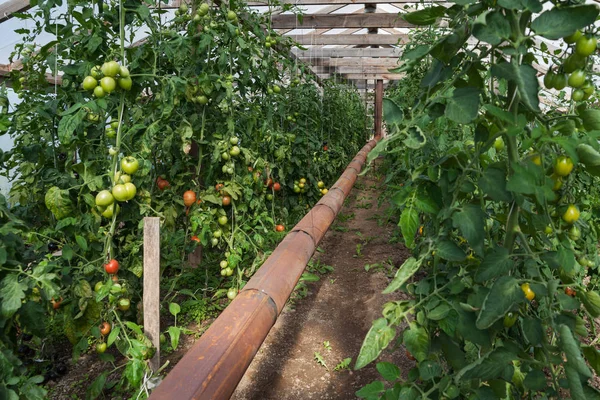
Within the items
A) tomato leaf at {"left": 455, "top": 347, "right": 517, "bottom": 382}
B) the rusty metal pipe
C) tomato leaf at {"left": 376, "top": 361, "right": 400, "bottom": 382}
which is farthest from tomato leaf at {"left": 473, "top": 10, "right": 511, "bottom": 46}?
the rusty metal pipe

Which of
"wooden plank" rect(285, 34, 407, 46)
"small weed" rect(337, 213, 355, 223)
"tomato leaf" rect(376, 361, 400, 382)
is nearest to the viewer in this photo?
"tomato leaf" rect(376, 361, 400, 382)

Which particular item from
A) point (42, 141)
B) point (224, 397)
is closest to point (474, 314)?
point (224, 397)

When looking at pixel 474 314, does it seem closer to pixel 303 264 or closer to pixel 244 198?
pixel 303 264

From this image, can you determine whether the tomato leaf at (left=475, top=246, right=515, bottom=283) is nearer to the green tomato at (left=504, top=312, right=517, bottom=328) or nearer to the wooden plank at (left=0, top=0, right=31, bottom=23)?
the green tomato at (left=504, top=312, right=517, bottom=328)

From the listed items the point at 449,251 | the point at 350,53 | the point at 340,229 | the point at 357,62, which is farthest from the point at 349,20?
the point at 449,251

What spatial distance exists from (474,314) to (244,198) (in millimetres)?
2117

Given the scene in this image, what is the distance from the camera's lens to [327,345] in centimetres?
256

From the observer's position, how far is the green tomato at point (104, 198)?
1759 mm

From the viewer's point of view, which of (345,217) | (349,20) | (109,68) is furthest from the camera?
(349,20)

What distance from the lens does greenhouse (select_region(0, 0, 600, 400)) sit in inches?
34.6

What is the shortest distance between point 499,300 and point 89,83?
1673mm

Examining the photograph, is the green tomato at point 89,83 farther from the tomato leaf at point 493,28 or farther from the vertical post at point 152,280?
the tomato leaf at point 493,28

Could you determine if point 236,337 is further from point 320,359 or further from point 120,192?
point 320,359

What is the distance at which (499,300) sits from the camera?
2.75 feet
